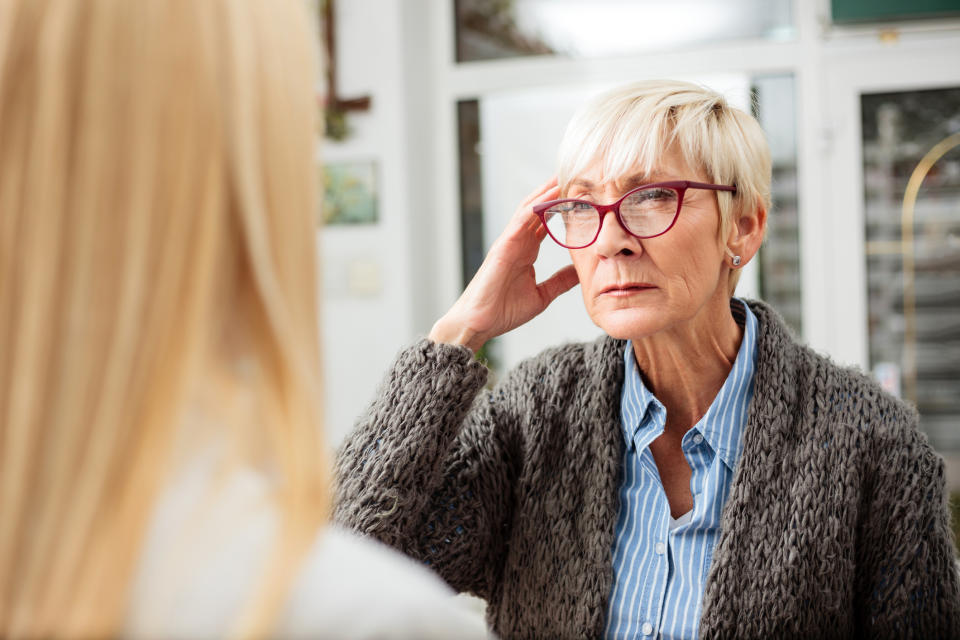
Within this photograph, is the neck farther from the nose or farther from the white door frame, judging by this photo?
the white door frame

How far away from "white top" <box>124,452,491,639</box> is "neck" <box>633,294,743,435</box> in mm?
822

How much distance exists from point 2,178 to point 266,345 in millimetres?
153

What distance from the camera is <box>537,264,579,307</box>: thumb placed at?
1392 millimetres

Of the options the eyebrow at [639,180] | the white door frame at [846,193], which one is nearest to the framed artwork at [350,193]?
the white door frame at [846,193]

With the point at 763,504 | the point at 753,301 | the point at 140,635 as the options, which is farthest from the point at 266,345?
the point at 753,301

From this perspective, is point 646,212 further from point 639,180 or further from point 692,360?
point 692,360

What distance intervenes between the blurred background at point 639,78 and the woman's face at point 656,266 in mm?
1488

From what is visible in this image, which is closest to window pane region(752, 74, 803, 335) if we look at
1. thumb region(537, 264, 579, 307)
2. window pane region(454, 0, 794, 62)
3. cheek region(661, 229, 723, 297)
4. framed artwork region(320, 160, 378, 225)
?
window pane region(454, 0, 794, 62)

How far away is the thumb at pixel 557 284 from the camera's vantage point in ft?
4.57

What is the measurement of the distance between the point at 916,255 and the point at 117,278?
279 centimetres

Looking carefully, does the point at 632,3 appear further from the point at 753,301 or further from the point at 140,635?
the point at 140,635

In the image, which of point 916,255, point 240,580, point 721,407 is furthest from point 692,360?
point 916,255

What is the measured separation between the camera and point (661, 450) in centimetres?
125

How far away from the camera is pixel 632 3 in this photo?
3.01 metres
